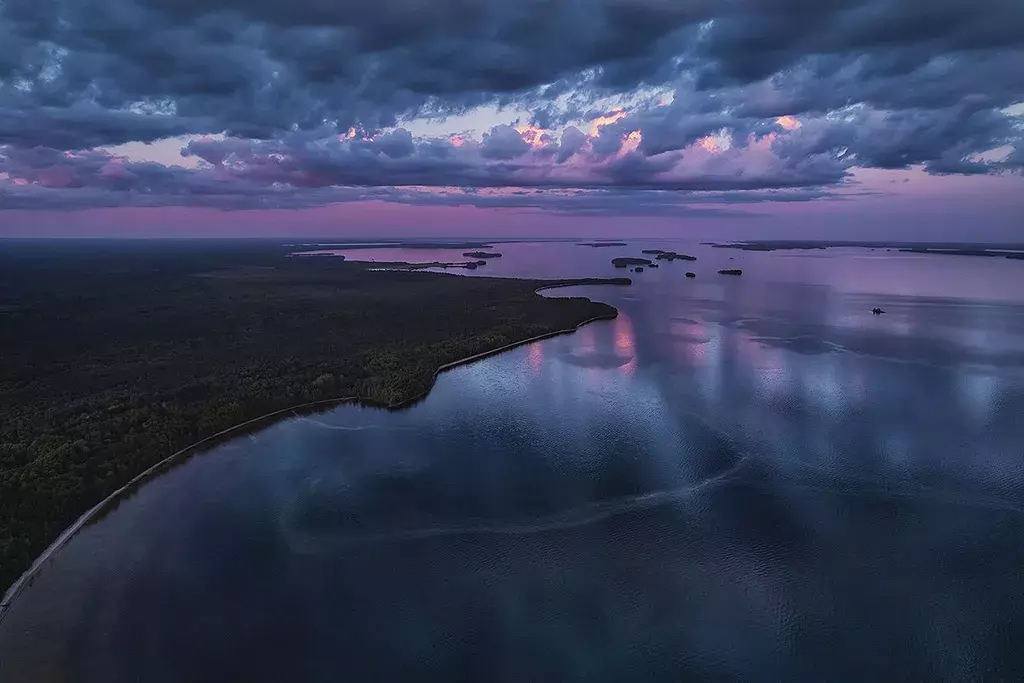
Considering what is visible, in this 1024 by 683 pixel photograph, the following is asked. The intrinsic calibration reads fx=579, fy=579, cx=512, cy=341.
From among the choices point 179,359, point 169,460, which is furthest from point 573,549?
point 179,359

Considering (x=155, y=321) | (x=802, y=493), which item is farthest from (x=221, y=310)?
(x=802, y=493)

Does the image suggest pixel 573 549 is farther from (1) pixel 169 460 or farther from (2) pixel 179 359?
(2) pixel 179 359

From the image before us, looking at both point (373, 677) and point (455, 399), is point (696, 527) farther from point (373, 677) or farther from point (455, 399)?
point (455, 399)

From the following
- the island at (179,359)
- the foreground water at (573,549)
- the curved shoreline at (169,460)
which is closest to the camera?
the foreground water at (573,549)

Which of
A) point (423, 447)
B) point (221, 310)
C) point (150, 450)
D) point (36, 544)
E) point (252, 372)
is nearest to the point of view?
point (36, 544)

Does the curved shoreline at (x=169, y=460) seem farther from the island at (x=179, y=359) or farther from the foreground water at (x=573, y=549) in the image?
the foreground water at (x=573, y=549)

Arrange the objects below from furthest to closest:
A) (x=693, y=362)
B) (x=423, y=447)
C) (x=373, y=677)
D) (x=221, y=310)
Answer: (x=221, y=310), (x=693, y=362), (x=423, y=447), (x=373, y=677)

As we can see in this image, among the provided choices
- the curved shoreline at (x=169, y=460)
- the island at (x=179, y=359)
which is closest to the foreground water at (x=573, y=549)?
the curved shoreline at (x=169, y=460)
